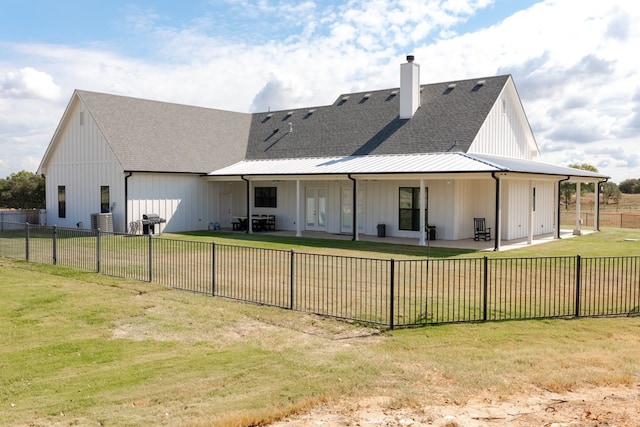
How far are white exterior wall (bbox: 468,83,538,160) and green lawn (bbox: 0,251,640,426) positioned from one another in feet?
53.2

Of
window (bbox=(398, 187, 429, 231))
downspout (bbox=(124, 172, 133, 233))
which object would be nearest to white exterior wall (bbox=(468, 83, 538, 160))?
window (bbox=(398, 187, 429, 231))

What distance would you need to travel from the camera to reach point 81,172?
29.1m

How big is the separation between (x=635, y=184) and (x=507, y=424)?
108 meters

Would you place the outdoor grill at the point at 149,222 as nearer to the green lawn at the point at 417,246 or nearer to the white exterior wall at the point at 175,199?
the white exterior wall at the point at 175,199

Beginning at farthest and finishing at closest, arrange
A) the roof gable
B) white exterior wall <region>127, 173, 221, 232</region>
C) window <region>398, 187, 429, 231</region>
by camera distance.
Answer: the roof gable < white exterior wall <region>127, 173, 221, 232</region> < window <region>398, 187, 429, 231</region>

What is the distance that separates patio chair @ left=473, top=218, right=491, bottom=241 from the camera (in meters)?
23.7

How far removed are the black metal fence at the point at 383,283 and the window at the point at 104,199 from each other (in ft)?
16.9

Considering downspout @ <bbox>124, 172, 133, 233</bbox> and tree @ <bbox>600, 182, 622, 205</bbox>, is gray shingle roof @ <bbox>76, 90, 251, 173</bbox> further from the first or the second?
tree @ <bbox>600, 182, 622, 205</bbox>

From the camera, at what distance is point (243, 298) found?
12164mm

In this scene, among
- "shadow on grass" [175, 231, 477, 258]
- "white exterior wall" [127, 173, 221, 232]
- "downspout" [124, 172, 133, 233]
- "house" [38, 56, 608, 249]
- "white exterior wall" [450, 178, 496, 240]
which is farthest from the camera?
"white exterior wall" [127, 173, 221, 232]

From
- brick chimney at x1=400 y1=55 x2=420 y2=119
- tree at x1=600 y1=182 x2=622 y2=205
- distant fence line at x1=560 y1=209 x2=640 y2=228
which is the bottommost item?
distant fence line at x1=560 y1=209 x2=640 y2=228

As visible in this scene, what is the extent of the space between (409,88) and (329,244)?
387 inches

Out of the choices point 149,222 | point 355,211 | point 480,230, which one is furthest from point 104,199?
point 480,230

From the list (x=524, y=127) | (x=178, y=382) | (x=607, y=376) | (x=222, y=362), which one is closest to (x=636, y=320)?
(x=607, y=376)
